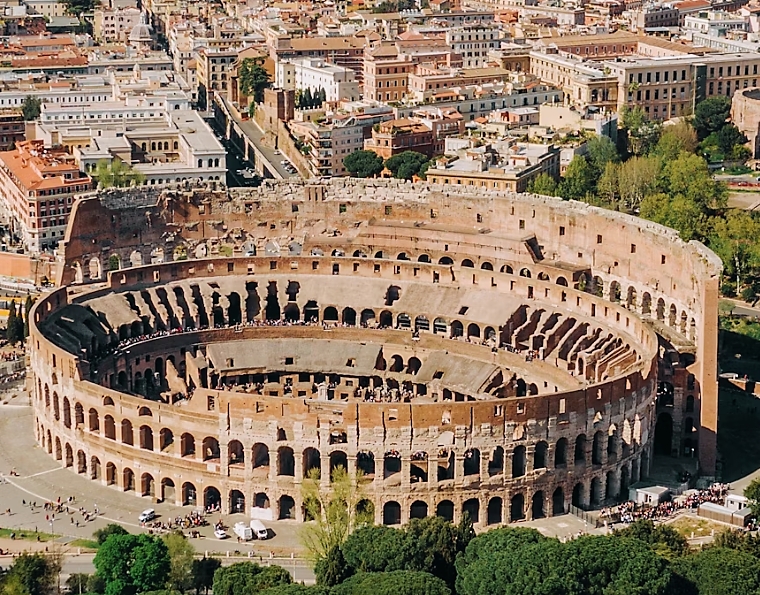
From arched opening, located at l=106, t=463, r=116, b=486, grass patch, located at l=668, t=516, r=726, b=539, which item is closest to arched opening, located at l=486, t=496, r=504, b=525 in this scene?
grass patch, located at l=668, t=516, r=726, b=539

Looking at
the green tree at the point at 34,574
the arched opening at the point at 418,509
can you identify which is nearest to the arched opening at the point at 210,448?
the arched opening at the point at 418,509

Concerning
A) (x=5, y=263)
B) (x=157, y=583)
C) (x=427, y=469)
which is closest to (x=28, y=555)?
(x=157, y=583)

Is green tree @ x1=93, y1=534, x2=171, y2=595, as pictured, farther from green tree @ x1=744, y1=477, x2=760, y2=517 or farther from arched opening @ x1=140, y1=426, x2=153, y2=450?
green tree @ x1=744, y1=477, x2=760, y2=517

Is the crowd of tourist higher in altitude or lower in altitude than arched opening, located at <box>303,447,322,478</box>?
lower

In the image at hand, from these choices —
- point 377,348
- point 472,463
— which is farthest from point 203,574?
point 377,348

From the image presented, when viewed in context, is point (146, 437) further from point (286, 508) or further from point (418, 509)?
point (418, 509)

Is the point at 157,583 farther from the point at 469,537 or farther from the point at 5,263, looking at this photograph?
the point at 5,263
